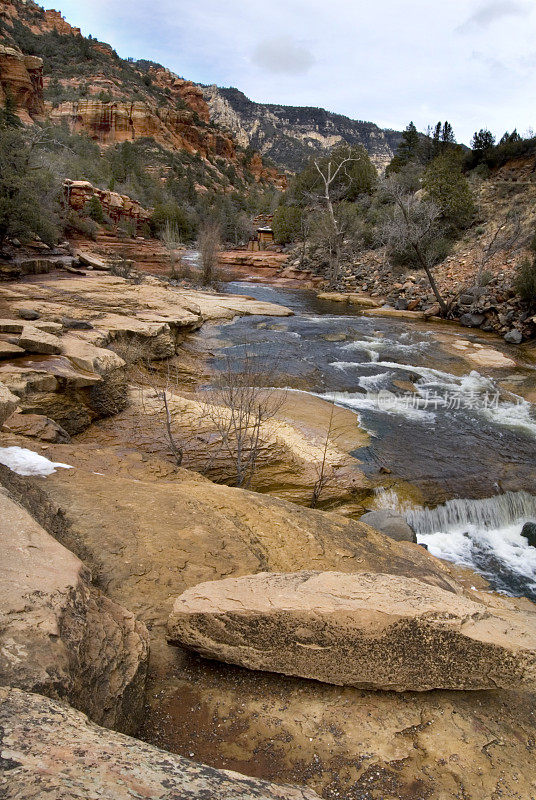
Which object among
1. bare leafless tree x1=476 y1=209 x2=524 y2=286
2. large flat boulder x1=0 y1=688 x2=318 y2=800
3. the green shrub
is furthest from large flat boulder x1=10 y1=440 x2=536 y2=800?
the green shrub

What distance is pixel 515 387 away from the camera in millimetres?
10953

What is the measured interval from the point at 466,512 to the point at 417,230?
14473mm

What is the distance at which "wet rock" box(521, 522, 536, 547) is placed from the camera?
6305 millimetres

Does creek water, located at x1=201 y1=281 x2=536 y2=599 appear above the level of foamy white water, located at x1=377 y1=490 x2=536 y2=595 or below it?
above

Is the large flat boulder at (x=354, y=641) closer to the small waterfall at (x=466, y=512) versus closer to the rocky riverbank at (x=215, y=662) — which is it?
the rocky riverbank at (x=215, y=662)

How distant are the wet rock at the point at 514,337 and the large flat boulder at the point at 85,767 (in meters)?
15.3

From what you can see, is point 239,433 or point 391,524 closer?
point 239,433

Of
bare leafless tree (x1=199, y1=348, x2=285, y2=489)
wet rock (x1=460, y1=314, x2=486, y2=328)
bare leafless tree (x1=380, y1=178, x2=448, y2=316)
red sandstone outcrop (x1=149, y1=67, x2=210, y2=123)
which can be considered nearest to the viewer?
bare leafless tree (x1=199, y1=348, x2=285, y2=489)

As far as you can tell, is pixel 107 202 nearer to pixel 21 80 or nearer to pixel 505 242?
pixel 505 242

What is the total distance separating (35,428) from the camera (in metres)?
5.27

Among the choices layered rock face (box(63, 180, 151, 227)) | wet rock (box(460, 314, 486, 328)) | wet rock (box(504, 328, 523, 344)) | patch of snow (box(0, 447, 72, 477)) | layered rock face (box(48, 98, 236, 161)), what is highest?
layered rock face (box(48, 98, 236, 161))

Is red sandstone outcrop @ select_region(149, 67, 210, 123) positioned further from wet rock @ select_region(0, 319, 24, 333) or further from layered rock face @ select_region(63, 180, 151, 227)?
wet rock @ select_region(0, 319, 24, 333)

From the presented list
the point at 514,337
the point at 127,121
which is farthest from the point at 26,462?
the point at 127,121

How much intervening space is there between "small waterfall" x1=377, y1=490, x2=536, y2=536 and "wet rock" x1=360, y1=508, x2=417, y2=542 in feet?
1.53
